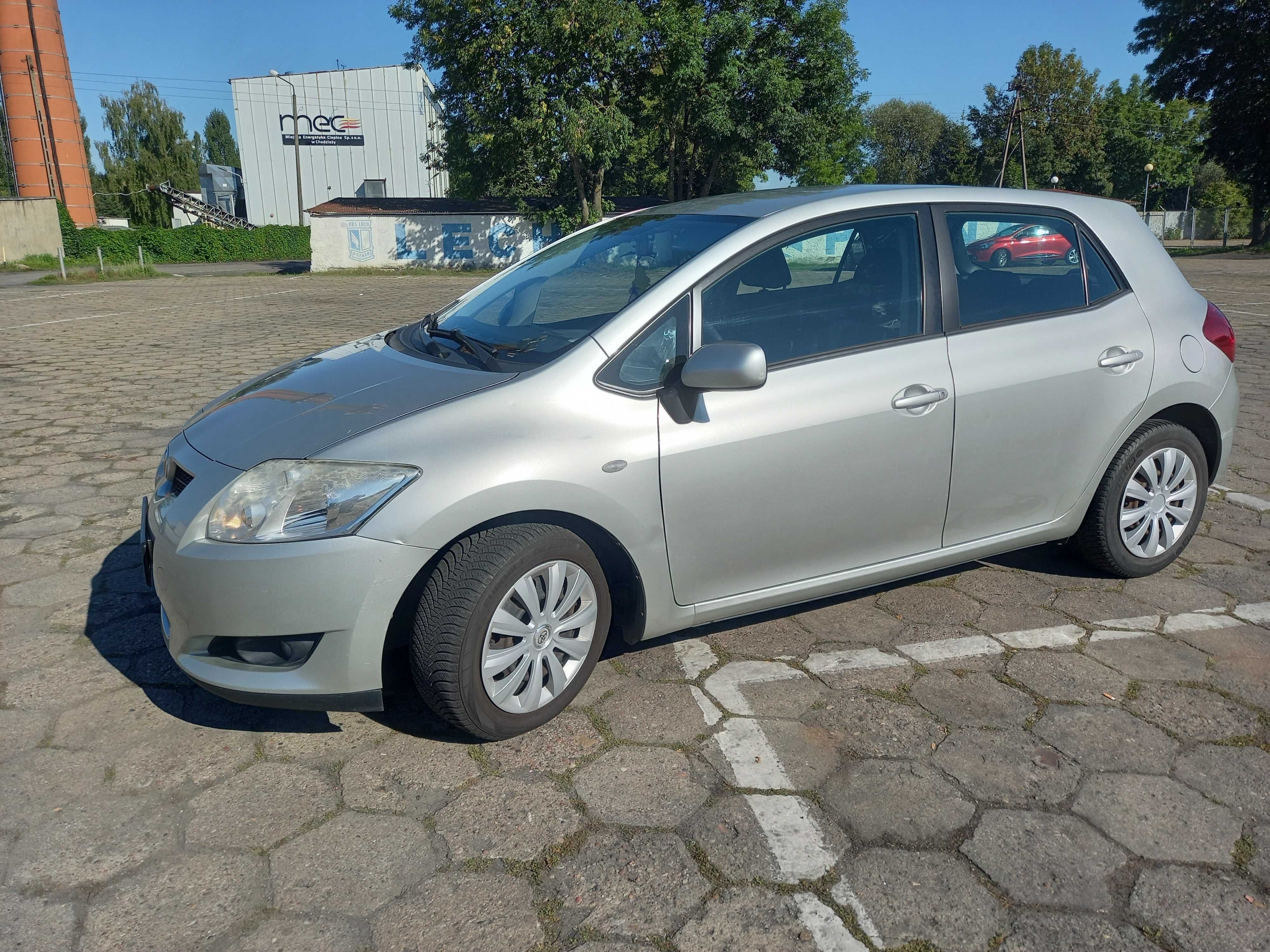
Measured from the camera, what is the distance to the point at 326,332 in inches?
539

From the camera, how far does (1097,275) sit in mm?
3939

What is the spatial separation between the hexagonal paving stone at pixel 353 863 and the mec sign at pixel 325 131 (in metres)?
63.3

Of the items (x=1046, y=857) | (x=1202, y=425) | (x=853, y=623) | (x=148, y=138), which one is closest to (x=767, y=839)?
(x=1046, y=857)

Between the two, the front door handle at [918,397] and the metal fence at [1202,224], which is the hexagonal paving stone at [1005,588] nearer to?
the front door handle at [918,397]

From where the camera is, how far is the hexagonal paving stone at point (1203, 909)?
84.4 inches

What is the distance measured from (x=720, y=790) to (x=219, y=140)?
147 m

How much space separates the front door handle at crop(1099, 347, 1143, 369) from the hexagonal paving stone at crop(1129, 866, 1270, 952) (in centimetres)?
201

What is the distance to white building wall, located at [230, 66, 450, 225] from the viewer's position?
194 feet

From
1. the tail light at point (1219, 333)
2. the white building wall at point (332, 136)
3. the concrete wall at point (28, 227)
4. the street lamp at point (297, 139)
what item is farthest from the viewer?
the white building wall at point (332, 136)

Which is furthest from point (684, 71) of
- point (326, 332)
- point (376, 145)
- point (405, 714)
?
point (405, 714)

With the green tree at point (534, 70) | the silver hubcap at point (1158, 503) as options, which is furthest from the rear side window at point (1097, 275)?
the green tree at point (534, 70)

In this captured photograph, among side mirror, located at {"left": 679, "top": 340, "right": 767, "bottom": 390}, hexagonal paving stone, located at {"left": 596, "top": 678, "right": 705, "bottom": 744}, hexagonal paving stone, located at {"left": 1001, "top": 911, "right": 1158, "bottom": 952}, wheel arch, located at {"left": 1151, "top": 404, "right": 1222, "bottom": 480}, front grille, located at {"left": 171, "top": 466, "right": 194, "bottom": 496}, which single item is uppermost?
side mirror, located at {"left": 679, "top": 340, "right": 767, "bottom": 390}

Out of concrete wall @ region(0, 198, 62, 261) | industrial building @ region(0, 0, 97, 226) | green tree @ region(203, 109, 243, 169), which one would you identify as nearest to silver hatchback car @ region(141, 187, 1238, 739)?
concrete wall @ region(0, 198, 62, 261)

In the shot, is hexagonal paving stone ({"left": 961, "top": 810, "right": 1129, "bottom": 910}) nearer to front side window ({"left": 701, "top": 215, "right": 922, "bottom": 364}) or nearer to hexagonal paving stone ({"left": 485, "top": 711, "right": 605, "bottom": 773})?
hexagonal paving stone ({"left": 485, "top": 711, "right": 605, "bottom": 773})
